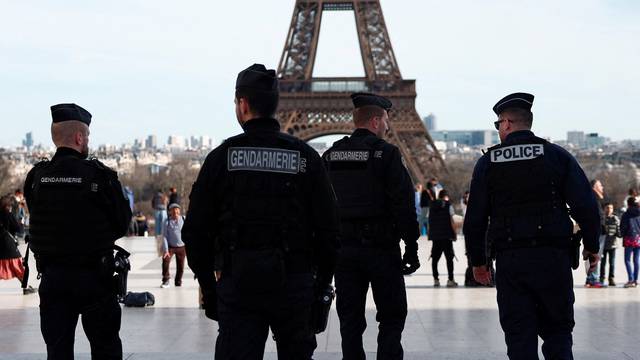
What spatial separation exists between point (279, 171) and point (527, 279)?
1.90 m

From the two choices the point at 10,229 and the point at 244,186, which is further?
the point at 10,229

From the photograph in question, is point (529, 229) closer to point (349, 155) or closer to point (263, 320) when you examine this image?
point (349, 155)

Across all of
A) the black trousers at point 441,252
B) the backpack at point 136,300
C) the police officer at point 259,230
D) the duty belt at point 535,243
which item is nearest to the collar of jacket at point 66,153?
the police officer at point 259,230

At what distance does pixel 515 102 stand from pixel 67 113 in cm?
271

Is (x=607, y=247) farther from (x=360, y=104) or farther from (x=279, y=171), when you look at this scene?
(x=279, y=171)

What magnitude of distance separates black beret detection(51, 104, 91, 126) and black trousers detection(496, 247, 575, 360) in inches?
106

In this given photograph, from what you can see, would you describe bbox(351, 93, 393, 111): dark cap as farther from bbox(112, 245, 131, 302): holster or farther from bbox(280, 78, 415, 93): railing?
bbox(280, 78, 415, 93): railing

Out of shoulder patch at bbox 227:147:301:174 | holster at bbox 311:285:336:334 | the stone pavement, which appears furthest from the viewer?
the stone pavement

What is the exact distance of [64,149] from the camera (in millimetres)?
6215

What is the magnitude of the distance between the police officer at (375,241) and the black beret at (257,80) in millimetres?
2177

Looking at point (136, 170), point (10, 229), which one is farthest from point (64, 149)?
point (136, 170)

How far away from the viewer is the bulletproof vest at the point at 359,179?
A: 713 cm

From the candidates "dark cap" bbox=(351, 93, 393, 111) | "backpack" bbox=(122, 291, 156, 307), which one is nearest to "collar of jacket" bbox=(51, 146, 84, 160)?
"dark cap" bbox=(351, 93, 393, 111)

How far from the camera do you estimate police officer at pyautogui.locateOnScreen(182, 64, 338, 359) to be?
4.83 m
